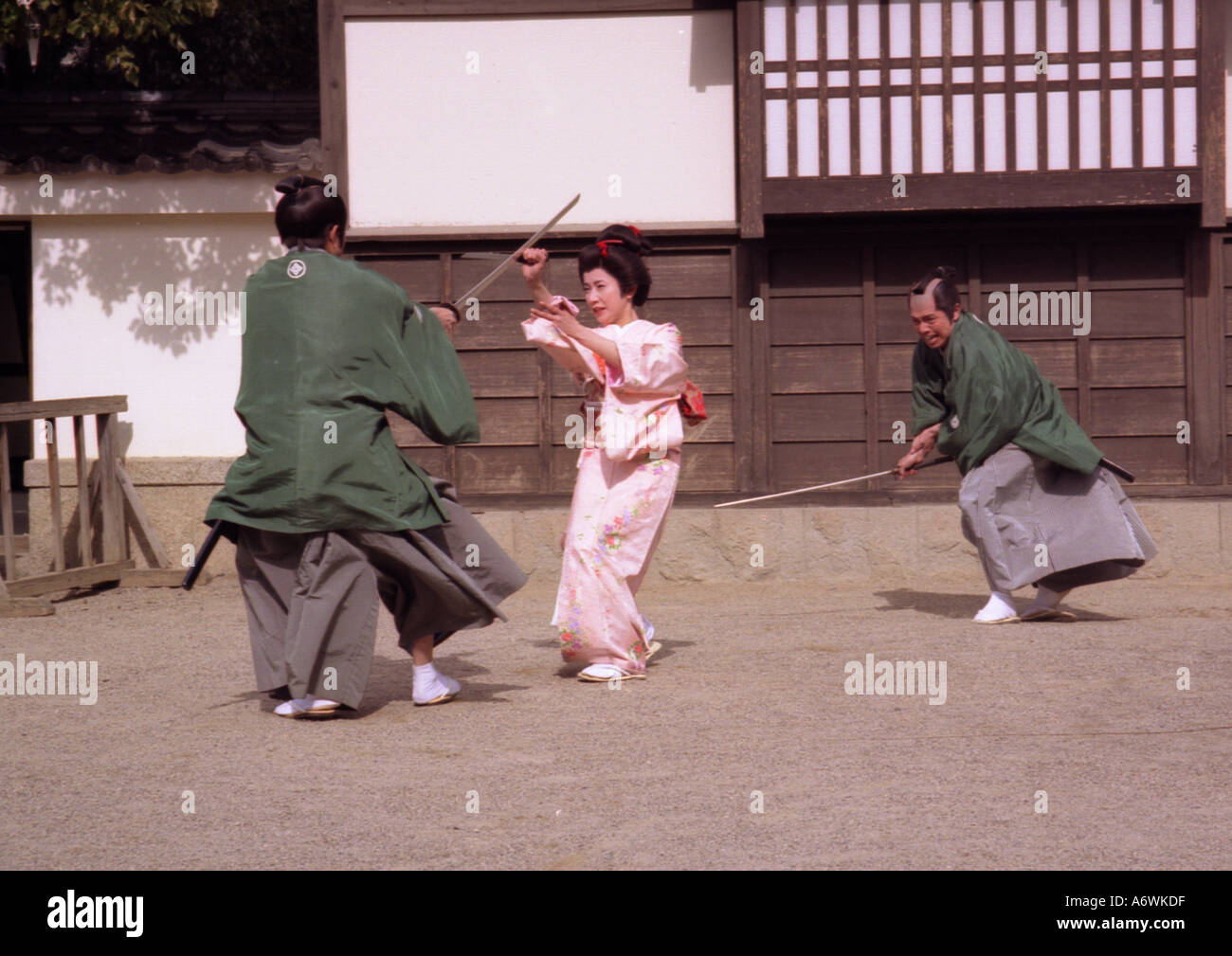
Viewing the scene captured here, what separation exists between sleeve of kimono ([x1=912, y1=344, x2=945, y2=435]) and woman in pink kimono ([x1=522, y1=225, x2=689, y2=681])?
75.7 inches

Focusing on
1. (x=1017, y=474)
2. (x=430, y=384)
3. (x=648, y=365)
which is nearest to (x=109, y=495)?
(x=648, y=365)

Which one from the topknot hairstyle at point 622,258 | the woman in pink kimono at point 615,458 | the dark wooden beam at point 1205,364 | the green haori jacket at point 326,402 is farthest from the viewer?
the dark wooden beam at point 1205,364

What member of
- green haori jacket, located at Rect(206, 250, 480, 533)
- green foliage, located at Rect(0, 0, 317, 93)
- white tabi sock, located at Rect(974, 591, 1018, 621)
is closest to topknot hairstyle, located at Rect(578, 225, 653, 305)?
green haori jacket, located at Rect(206, 250, 480, 533)

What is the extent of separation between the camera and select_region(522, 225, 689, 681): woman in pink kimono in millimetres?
6191

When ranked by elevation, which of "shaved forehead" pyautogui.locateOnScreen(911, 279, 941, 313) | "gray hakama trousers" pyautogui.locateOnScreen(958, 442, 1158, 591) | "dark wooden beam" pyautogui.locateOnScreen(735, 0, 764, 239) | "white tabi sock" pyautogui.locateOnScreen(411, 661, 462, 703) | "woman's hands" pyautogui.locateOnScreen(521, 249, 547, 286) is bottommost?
"white tabi sock" pyautogui.locateOnScreen(411, 661, 462, 703)

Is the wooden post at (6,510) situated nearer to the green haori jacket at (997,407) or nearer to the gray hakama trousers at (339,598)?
the gray hakama trousers at (339,598)

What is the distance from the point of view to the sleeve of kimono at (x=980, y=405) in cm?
754

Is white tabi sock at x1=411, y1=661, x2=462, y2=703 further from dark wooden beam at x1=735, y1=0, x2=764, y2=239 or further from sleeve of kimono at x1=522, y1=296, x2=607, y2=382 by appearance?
dark wooden beam at x1=735, y1=0, x2=764, y2=239

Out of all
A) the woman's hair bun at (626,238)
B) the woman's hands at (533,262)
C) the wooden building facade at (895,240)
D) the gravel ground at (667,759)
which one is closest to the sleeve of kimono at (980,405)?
the gravel ground at (667,759)

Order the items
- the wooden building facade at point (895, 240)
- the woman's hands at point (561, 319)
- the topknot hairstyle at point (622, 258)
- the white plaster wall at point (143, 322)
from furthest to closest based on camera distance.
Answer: the white plaster wall at point (143, 322), the wooden building facade at point (895, 240), the topknot hairstyle at point (622, 258), the woman's hands at point (561, 319)

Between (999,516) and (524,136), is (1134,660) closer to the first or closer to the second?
(999,516)

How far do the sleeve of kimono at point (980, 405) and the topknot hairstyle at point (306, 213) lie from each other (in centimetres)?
331

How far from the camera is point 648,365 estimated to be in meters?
6.23

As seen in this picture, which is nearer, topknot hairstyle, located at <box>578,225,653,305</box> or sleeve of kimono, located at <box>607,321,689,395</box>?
sleeve of kimono, located at <box>607,321,689,395</box>
